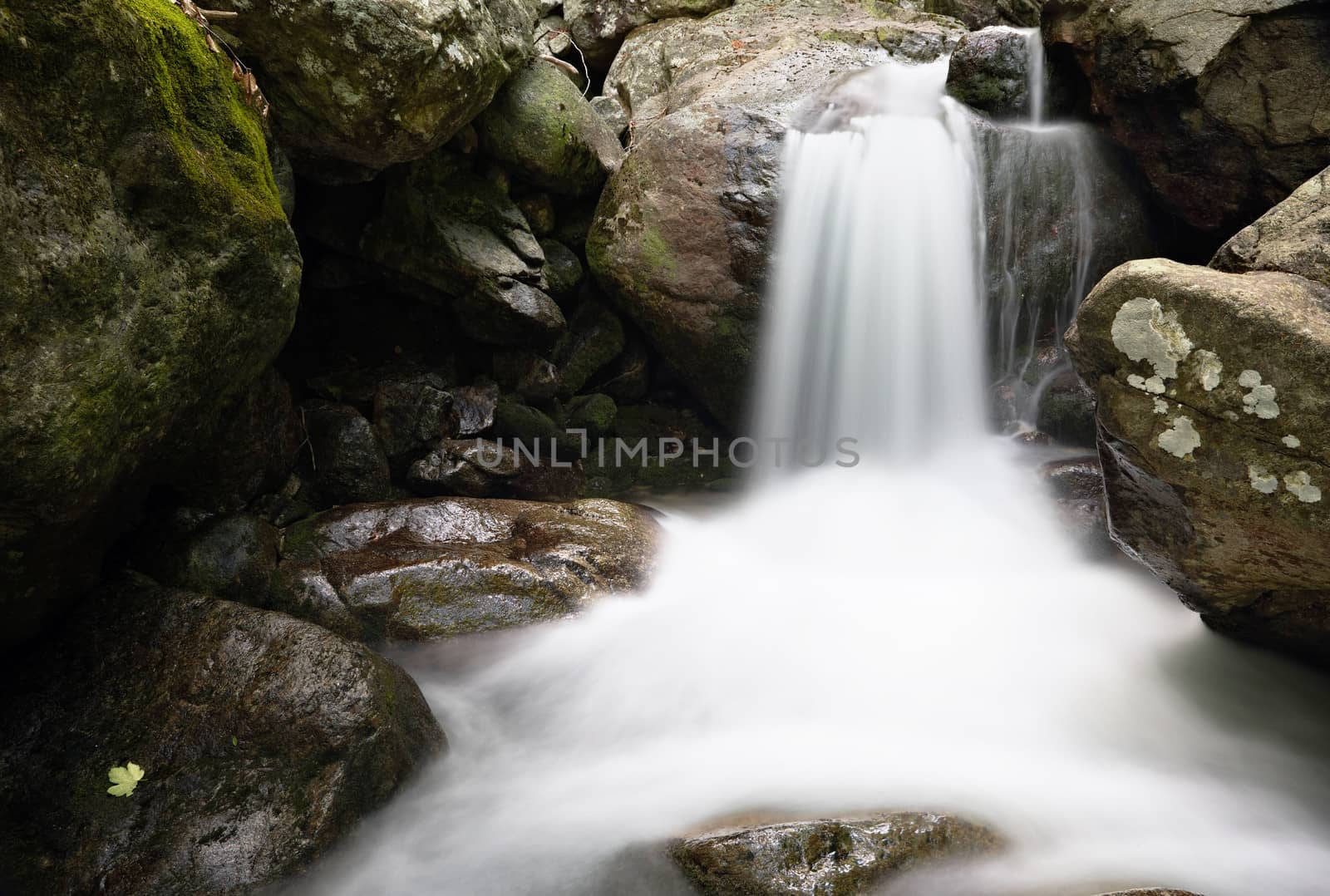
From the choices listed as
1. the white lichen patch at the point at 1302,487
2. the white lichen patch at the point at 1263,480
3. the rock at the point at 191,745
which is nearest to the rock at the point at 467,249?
the rock at the point at 191,745

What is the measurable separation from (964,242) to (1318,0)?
2.67 meters

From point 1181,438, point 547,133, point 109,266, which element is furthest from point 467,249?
point 1181,438

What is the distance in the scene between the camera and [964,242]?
673cm

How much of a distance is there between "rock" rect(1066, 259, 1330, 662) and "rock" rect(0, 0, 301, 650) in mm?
3756

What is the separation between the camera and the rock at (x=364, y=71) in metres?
4.18

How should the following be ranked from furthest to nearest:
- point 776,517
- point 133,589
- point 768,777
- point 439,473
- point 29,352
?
1. point 776,517
2. point 439,473
3. point 133,589
4. point 768,777
5. point 29,352

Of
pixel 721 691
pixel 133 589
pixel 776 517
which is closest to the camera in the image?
pixel 133 589

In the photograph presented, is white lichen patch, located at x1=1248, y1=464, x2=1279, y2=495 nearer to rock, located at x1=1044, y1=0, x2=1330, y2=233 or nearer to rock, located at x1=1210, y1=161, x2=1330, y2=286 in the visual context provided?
rock, located at x1=1210, y1=161, x2=1330, y2=286

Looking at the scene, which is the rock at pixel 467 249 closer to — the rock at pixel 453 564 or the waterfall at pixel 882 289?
the rock at pixel 453 564

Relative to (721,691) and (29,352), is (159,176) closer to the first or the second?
(29,352)

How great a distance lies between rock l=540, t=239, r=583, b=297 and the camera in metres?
6.84

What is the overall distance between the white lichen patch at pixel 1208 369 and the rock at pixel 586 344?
505 centimetres

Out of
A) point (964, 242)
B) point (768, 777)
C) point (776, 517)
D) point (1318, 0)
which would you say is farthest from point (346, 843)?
point (1318, 0)

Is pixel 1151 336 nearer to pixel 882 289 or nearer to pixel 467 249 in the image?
pixel 882 289
